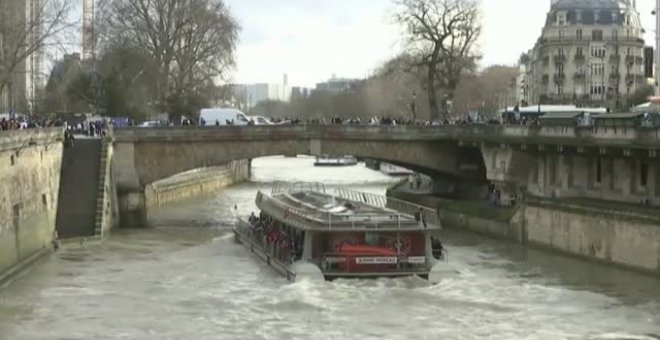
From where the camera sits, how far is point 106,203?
5119 cm

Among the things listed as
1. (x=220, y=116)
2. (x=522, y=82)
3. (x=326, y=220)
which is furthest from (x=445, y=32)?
(x=522, y=82)

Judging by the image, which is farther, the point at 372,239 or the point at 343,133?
the point at 343,133

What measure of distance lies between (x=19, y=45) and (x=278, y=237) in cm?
2476

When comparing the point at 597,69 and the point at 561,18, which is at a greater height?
the point at 561,18

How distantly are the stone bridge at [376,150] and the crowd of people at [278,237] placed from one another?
1065 centimetres

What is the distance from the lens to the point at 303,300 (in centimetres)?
3362

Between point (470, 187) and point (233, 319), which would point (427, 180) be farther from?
point (233, 319)

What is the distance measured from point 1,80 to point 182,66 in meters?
Answer: 33.4

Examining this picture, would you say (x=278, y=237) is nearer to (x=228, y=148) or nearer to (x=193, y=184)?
(x=228, y=148)

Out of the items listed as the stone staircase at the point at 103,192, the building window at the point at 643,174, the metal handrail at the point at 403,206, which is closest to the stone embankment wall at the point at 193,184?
the stone staircase at the point at 103,192

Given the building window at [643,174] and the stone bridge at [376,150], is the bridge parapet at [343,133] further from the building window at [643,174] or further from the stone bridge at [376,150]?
the building window at [643,174]

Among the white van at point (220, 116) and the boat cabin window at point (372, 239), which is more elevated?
the white van at point (220, 116)

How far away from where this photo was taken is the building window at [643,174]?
44938 mm

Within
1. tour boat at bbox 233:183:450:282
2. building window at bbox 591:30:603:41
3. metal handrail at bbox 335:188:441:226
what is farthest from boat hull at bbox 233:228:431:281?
building window at bbox 591:30:603:41
